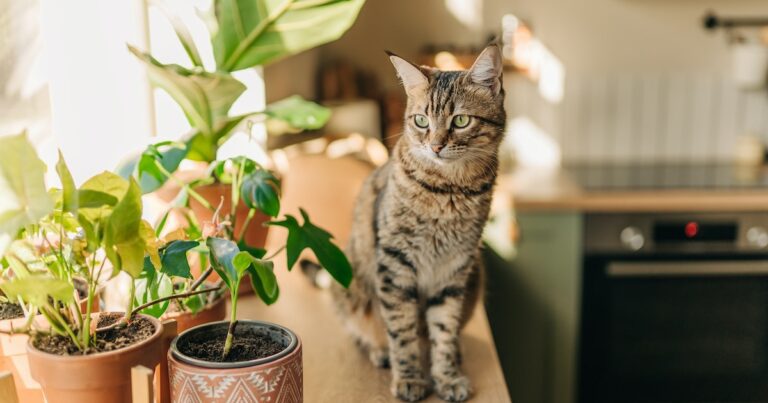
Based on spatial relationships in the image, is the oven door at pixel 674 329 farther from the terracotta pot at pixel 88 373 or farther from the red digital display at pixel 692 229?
the terracotta pot at pixel 88 373

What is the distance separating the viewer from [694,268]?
244 centimetres

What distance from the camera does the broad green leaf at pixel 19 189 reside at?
71 centimetres

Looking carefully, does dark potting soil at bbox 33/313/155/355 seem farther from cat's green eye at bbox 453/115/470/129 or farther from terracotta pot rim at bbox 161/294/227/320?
cat's green eye at bbox 453/115/470/129

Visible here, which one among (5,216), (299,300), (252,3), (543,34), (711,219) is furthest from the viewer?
(543,34)

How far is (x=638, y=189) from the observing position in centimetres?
249

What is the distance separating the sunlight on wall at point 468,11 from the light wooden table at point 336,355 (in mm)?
1674

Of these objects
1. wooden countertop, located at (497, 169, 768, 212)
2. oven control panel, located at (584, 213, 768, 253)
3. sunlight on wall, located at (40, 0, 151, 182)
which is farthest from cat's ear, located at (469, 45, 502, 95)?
oven control panel, located at (584, 213, 768, 253)

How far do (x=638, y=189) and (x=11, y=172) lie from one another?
2.15 meters

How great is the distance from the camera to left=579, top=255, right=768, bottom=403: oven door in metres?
2.45

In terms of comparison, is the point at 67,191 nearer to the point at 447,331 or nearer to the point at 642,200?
the point at 447,331

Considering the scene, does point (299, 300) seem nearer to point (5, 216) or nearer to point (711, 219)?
point (5, 216)

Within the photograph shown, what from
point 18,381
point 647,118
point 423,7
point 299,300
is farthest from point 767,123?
point 18,381

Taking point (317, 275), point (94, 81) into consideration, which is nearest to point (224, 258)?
point (317, 275)

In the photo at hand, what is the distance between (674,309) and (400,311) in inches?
63.8
